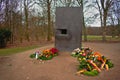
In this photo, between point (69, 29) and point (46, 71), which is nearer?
point (46, 71)

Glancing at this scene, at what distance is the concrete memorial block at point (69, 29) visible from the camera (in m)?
12.8

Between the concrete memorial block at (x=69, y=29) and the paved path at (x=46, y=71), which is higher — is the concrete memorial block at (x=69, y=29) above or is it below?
above

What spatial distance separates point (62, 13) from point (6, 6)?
1195 cm

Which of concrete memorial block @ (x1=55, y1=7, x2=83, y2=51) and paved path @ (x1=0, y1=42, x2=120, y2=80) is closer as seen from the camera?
paved path @ (x1=0, y1=42, x2=120, y2=80)

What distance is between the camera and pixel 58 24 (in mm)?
13109

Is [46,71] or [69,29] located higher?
[69,29]

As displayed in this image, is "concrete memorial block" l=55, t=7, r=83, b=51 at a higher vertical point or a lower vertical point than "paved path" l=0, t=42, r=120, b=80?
higher

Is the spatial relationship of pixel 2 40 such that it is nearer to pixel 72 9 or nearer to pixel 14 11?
pixel 14 11

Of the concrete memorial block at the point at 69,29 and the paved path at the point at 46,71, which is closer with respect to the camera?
the paved path at the point at 46,71

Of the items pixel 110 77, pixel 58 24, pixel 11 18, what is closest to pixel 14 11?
pixel 11 18

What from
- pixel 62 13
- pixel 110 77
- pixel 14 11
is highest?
pixel 14 11

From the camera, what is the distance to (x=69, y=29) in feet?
41.9

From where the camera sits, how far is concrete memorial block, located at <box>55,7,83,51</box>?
12.8 meters

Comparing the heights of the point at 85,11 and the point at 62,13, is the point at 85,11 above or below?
above
